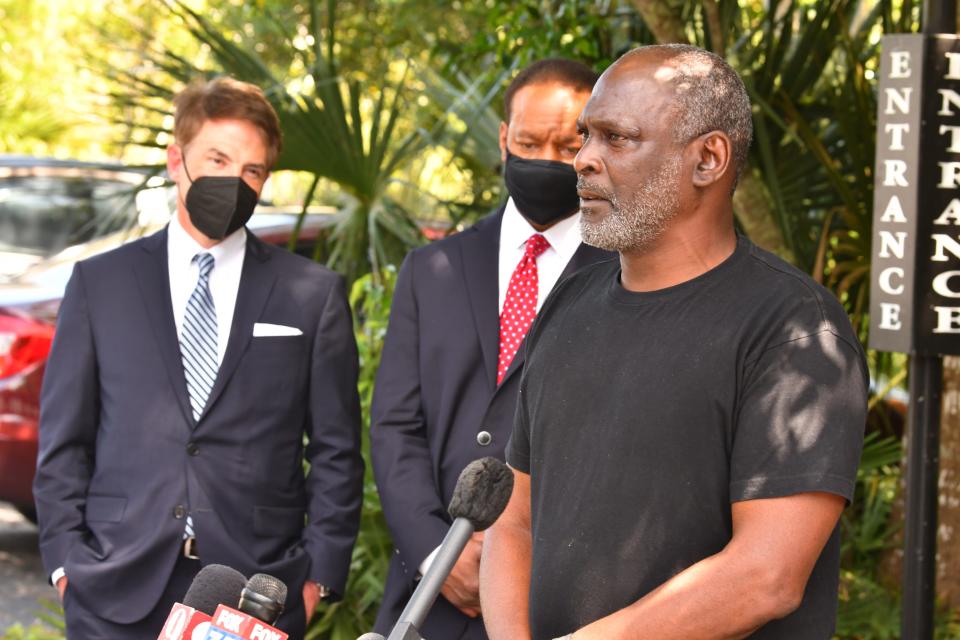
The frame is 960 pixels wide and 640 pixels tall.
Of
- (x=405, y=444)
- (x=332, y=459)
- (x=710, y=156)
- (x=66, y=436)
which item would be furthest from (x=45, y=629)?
(x=710, y=156)

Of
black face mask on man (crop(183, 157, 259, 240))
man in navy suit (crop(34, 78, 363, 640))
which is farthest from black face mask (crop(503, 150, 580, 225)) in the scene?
black face mask on man (crop(183, 157, 259, 240))

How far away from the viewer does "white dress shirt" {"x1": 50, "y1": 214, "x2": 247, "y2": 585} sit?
11.2ft

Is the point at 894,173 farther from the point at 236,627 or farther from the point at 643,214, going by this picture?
the point at 236,627

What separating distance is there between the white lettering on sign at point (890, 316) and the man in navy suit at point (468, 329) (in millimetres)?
963

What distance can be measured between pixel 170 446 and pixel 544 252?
106 cm

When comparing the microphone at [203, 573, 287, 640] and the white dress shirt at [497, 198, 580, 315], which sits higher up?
the white dress shirt at [497, 198, 580, 315]

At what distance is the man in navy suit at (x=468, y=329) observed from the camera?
10.3ft

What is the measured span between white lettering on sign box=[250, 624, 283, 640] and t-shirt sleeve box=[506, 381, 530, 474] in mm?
715

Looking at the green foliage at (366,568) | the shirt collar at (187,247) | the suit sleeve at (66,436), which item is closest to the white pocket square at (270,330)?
the shirt collar at (187,247)

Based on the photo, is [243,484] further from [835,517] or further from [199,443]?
[835,517]

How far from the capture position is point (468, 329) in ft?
10.6

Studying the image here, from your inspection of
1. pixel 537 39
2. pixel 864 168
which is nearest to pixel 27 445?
pixel 537 39

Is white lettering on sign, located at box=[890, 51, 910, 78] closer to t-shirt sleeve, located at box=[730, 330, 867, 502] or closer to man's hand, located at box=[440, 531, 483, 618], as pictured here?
man's hand, located at box=[440, 531, 483, 618]

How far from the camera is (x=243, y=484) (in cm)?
330
